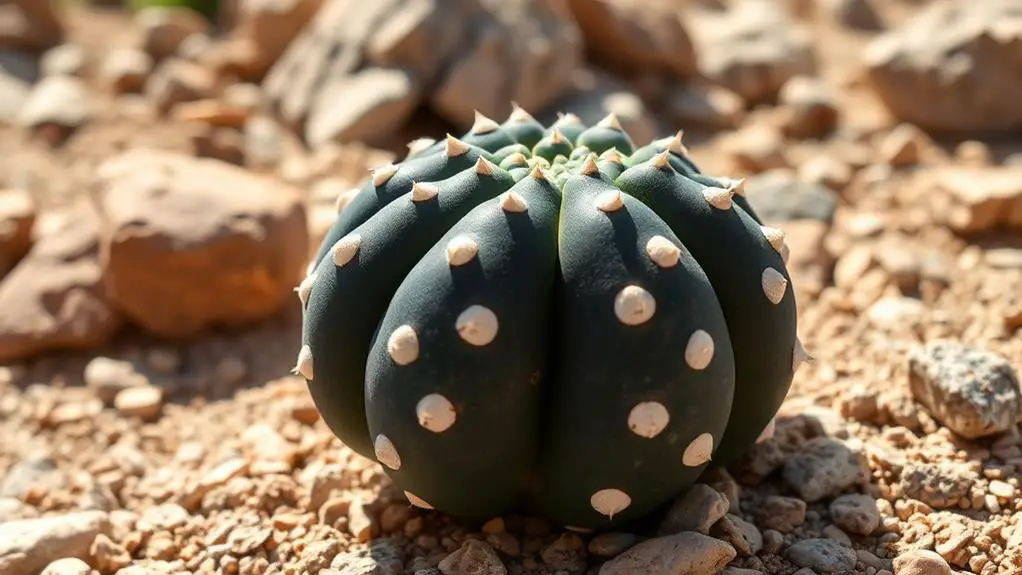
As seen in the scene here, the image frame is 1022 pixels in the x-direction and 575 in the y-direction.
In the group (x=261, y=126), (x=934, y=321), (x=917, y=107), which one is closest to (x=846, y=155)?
(x=917, y=107)

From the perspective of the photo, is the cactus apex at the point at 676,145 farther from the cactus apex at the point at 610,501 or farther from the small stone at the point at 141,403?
the small stone at the point at 141,403

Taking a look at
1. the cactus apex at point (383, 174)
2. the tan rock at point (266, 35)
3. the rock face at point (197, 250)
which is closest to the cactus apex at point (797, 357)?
the cactus apex at point (383, 174)

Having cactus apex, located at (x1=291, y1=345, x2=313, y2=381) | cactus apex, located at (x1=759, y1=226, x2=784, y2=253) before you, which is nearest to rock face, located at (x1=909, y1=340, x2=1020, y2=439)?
cactus apex, located at (x1=759, y1=226, x2=784, y2=253)

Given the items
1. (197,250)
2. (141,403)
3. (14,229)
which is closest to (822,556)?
(141,403)

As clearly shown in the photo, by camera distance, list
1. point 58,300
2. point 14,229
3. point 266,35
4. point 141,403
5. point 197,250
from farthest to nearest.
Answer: point 266,35 < point 14,229 < point 58,300 < point 197,250 < point 141,403

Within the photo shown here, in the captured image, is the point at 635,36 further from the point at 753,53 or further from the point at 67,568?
the point at 67,568
